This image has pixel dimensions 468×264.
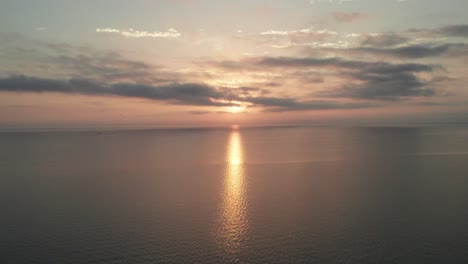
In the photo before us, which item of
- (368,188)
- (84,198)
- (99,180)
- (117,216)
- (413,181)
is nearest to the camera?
(117,216)

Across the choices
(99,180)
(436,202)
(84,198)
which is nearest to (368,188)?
(436,202)

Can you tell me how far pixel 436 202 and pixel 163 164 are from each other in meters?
110

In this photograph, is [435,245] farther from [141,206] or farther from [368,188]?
[141,206]

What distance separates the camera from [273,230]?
57188 mm

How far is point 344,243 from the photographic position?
5081cm

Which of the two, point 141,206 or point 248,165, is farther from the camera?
point 248,165

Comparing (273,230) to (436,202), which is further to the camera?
(436,202)

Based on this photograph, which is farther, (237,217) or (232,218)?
(237,217)

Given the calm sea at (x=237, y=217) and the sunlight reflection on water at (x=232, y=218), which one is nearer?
the calm sea at (x=237, y=217)

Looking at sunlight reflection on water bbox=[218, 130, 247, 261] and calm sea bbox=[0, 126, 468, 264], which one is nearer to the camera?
calm sea bbox=[0, 126, 468, 264]

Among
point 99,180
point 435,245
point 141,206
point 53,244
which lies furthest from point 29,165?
point 435,245

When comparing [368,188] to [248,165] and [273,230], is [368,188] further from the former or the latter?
[248,165]

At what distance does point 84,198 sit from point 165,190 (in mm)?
21578

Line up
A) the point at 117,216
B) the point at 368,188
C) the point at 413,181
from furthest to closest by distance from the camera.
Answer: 1. the point at 413,181
2. the point at 368,188
3. the point at 117,216
